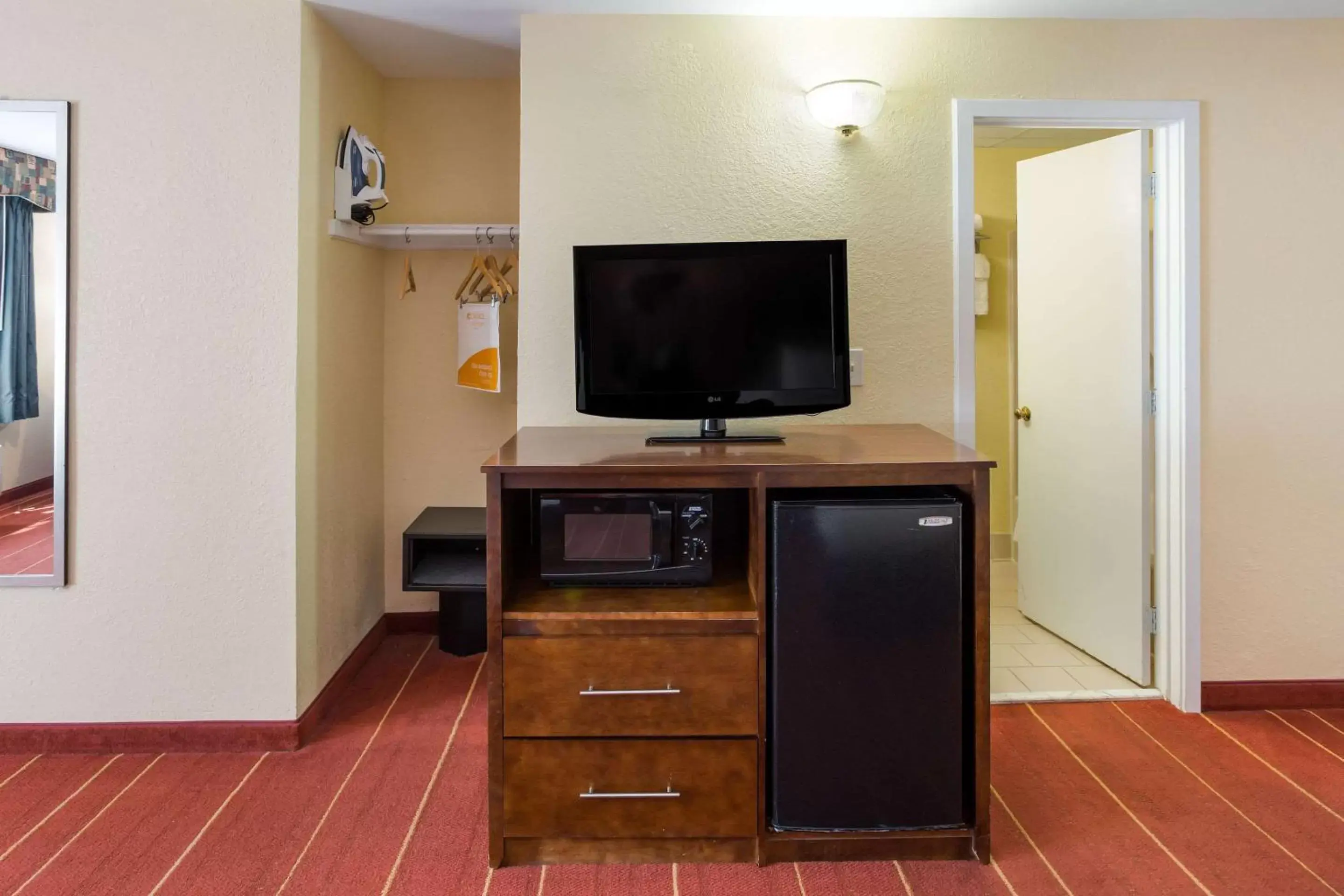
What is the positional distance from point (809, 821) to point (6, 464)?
226cm

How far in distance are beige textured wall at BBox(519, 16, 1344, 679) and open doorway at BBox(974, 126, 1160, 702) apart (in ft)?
0.70

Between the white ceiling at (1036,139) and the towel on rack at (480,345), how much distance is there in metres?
1.99

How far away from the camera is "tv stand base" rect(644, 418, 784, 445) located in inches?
90.3

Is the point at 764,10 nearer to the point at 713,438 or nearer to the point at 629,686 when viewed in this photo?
the point at 713,438

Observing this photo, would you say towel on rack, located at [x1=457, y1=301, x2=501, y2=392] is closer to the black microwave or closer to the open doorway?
the black microwave

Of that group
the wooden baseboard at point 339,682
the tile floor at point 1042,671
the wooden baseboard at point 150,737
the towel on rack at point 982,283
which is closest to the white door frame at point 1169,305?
the tile floor at point 1042,671

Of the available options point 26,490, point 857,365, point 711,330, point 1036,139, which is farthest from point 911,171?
point 26,490

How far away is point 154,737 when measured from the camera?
2.51 metres

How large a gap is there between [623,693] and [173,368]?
1.57 metres

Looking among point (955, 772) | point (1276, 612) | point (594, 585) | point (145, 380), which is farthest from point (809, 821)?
point (145, 380)

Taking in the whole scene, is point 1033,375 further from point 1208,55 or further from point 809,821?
point 809,821

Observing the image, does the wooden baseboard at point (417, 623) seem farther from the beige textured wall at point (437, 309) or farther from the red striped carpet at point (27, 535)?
the red striped carpet at point (27, 535)

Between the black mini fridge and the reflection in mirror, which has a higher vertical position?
the reflection in mirror

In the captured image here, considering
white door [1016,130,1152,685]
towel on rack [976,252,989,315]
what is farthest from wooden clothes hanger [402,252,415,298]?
towel on rack [976,252,989,315]
